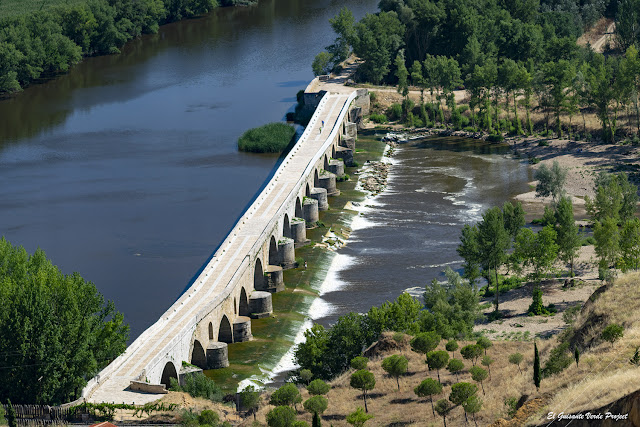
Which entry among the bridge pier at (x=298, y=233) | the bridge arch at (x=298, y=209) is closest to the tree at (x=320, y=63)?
the bridge arch at (x=298, y=209)

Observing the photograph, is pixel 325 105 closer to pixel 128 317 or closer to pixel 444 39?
pixel 444 39

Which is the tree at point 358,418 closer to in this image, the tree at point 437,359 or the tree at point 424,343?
the tree at point 437,359

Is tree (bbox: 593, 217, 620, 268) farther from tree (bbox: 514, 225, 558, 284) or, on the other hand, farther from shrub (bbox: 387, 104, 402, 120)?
shrub (bbox: 387, 104, 402, 120)

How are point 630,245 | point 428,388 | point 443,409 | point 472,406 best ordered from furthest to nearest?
point 630,245
point 428,388
point 443,409
point 472,406

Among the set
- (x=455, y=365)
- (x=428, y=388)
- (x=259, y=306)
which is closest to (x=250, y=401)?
(x=428, y=388)

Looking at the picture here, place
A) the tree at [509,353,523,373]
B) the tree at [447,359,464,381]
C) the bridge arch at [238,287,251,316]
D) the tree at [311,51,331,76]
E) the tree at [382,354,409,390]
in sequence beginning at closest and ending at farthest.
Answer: the tree at [509,353,523,373], the tree at [382,354,409,390], the tree at [447,359,464,381], the bridge arch at [238,287,251,316], the tree at [311,51,331,76]

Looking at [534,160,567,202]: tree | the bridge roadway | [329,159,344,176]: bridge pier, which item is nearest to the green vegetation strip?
the bridge roadway

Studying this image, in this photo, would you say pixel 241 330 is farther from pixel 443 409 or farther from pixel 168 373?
pixel 443 409
